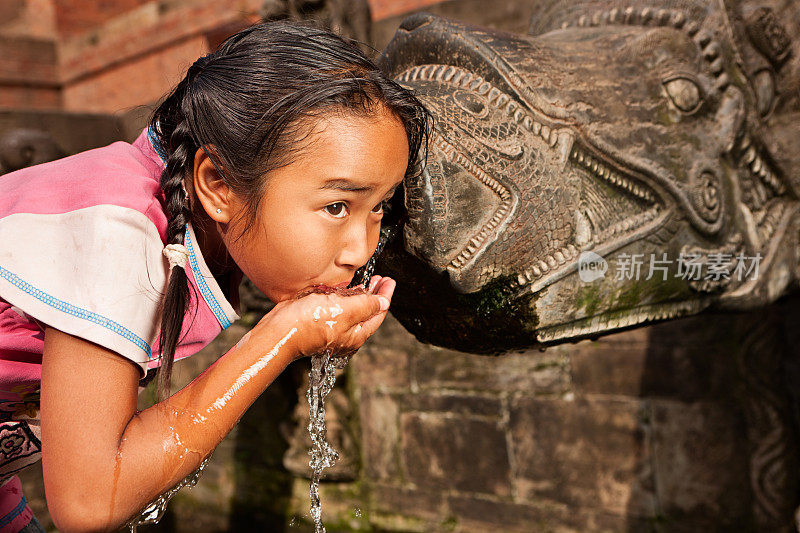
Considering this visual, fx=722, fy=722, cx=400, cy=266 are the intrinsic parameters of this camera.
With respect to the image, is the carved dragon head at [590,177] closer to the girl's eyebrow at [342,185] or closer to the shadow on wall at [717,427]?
the girl's eyebrow at [342,185]

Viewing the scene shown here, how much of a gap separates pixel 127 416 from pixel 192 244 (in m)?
0.30

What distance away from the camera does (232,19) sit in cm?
725

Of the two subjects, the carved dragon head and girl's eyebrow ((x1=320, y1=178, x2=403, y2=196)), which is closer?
girl's eyebrow ((x1=320, y1=178, x2=403, y2=196))

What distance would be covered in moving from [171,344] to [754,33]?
146 centimetres

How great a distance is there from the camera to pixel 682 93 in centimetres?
152

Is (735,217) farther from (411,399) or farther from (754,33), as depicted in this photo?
(411,399)

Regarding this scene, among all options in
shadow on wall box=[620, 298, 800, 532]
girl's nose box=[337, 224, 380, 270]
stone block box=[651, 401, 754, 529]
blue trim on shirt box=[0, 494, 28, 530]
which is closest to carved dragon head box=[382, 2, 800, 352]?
girl's nose box=[337, 224, 380, 270]

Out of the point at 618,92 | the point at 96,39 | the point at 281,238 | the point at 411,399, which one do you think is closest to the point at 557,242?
the point at 618,92

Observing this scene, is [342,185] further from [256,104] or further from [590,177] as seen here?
[590,177]

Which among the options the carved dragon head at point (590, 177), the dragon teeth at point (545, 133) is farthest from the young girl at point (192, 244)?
the dragon teeth at point (545, 133)

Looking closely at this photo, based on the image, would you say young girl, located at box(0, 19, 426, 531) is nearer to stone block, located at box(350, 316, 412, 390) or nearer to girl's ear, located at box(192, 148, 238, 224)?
girl's ear, located at box(192, 148, 238, 224)

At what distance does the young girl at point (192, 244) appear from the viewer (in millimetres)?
992

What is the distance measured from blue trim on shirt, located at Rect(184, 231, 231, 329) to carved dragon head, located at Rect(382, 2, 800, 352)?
1.02 feet

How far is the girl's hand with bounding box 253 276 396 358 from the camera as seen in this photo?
1110 millimetres
